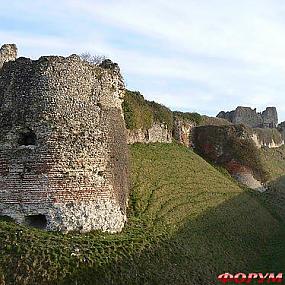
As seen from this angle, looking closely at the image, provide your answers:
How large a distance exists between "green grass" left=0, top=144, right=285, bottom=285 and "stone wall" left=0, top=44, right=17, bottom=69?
7.35 meters

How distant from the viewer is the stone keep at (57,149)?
640 inches

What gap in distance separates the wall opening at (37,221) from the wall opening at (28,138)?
2.51 metres

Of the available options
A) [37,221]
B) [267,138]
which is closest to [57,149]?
[37,221]

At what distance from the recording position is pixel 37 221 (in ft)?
53.9

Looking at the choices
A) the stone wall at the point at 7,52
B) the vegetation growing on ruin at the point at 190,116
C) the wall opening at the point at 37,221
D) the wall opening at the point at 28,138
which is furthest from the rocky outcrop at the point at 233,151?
the wall opening at the point at 37,221

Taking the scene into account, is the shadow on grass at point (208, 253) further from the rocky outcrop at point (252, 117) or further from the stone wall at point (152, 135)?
the rocky outcrop at point (252, 117)

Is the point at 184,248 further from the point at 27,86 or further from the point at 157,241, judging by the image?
the point at 27,86

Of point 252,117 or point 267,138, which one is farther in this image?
point 252,117

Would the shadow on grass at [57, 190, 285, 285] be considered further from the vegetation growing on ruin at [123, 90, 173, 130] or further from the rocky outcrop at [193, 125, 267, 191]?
the rocky outcrop at [193, 125, 267, 191]

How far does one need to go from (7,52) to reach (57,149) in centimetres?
700

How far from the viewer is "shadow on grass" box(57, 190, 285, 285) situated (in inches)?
591

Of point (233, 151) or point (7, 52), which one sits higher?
point (7, 52)

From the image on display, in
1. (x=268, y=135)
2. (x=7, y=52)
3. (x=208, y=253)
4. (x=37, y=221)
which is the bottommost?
(x=208, y=253)

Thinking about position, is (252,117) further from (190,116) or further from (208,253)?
(208,253)
